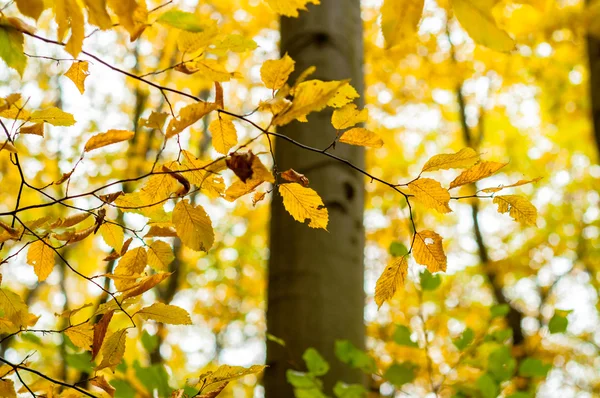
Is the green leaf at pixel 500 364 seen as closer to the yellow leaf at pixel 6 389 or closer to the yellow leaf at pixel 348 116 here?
the yellow leaf at pixel 348 116

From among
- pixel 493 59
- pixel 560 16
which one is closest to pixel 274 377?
pixel 560 16

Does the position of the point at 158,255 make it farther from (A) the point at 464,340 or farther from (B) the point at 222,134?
(A) the point at 464,340

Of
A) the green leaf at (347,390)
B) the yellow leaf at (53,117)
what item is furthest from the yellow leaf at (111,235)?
the green leaf at (347,390)

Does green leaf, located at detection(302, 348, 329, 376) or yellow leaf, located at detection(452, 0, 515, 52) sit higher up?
yellow leaf, located at detection(452, 0, 515, 52)

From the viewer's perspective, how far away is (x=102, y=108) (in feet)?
15.6

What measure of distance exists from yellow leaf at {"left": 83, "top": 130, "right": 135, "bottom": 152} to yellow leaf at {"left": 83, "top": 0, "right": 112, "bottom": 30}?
14 centimetres

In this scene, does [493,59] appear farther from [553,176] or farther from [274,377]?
[274,377]

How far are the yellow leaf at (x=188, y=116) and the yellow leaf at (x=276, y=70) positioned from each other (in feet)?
0.26

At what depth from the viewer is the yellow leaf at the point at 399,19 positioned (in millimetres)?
473

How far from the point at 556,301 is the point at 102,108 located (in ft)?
20.2

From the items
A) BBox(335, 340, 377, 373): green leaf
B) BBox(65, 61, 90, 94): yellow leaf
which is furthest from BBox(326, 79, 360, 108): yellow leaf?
BBox(335, 340, 377, 373): green leaf

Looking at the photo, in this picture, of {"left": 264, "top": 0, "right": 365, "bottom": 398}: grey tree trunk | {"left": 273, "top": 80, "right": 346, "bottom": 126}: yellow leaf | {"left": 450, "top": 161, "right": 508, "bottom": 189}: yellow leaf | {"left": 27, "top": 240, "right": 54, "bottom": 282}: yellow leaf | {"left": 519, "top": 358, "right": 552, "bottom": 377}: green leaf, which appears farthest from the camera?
{"left": 264, "top": 0, "right": 365, "bottom": 398}: grey tree trunk

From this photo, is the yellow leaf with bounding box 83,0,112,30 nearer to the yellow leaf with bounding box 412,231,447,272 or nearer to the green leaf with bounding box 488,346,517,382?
the yellow leaf with bounding box 412,231,447,272

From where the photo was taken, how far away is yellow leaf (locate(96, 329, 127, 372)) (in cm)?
61
